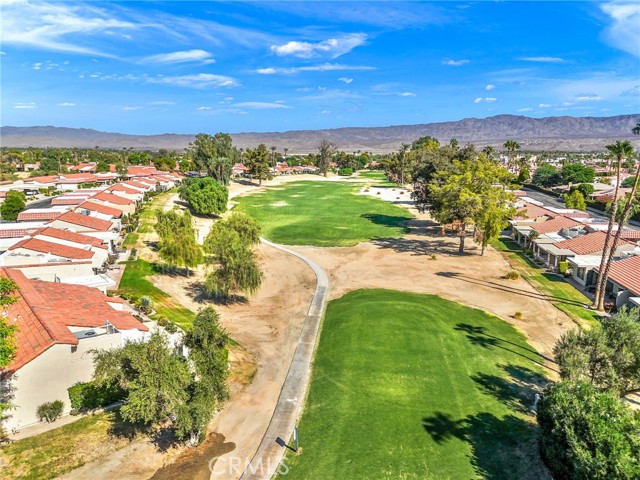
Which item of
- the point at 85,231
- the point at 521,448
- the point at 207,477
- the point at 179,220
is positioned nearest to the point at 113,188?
the point at 85,231

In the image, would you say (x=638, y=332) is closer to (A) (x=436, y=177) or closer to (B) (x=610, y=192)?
(A) (x=436, y=177)

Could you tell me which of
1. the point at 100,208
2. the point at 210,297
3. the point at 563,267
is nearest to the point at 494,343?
the point at 563,267

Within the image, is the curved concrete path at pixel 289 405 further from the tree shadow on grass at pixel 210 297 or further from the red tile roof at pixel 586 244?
the red tile roof at pixel 586 244

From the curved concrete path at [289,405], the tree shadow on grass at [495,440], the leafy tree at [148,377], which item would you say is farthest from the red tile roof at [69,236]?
the tree shadow on grass at [495,440]

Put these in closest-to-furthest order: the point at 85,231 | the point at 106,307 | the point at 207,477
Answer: the point at 207,477, the point at 106,307, the point at 85,231

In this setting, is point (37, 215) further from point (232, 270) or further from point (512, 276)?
point (512, 276)

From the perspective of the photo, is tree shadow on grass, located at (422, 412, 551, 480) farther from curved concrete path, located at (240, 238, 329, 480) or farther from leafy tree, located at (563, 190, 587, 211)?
leafy tree, located at (563, 190, 587, 211)
